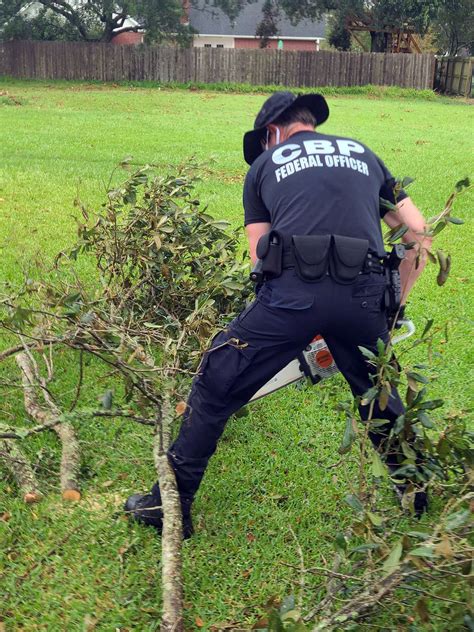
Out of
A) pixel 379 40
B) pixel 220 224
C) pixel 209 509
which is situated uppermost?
pixel 379 40

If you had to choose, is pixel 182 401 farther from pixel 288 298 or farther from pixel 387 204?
pixel 387 204

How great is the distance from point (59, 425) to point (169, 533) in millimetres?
1244

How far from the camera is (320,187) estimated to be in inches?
129

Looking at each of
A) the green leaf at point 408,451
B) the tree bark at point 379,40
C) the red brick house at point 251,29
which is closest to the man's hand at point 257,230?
the green leaf at point 408,451

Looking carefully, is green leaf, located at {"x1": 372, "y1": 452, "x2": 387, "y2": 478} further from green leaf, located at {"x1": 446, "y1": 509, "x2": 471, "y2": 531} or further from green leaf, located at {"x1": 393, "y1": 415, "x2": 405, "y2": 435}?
green leaf, located at {"x1": 446, "y1": 509, "x2": 471, "y2": 531}

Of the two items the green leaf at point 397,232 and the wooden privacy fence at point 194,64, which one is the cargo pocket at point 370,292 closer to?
the green leaf at point 397,232

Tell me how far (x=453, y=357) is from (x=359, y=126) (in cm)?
1504

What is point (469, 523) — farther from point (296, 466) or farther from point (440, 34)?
point (440, 34)

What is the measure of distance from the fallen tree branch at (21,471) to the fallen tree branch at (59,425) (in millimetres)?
133

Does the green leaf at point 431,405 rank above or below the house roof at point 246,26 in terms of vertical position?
below

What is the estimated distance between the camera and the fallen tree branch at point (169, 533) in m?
2.90

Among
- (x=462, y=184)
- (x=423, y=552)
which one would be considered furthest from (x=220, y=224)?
(x=423, y=552)

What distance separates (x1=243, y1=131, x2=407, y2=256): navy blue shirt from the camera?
326 centimetres

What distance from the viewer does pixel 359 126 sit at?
19703mm
